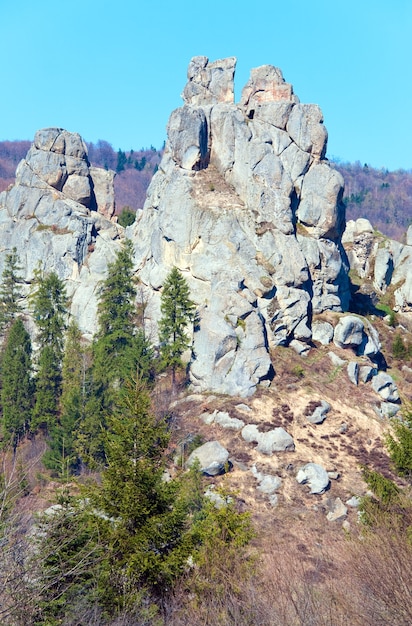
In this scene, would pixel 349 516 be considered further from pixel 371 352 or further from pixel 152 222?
pixel 152 222

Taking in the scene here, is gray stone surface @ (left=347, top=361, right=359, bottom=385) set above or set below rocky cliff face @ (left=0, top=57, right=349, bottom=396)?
below

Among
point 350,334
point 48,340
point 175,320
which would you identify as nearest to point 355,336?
point 350,334

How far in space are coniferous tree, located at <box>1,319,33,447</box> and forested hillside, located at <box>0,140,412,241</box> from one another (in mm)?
83218

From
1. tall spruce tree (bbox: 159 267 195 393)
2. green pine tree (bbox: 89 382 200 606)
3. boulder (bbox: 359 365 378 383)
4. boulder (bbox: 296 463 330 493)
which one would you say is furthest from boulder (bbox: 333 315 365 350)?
green pine tree (bbox: 89 382 200 606)

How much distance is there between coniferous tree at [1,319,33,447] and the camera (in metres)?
41.3

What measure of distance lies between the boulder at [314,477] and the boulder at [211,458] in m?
4.39

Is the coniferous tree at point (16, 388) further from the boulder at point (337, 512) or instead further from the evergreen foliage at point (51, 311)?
the boulder at point (337, 512)

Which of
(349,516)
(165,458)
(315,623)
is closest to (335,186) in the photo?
(349,516)

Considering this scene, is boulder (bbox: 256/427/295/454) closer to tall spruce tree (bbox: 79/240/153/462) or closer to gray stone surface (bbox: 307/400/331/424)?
gray stone surface (bbox: 307/400/331/424)

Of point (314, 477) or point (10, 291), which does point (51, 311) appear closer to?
point (10, 291)

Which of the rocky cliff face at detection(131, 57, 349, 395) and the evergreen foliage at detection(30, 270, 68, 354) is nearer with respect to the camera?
the rocky cliff face at detection(131, 57, 349, 395)

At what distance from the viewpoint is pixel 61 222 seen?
56.1 metres

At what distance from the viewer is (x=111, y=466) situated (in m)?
18.8

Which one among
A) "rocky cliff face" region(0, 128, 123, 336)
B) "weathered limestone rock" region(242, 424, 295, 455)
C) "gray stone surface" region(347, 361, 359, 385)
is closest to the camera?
"weathered limestone rock" region(242, 424, 295, 455)
